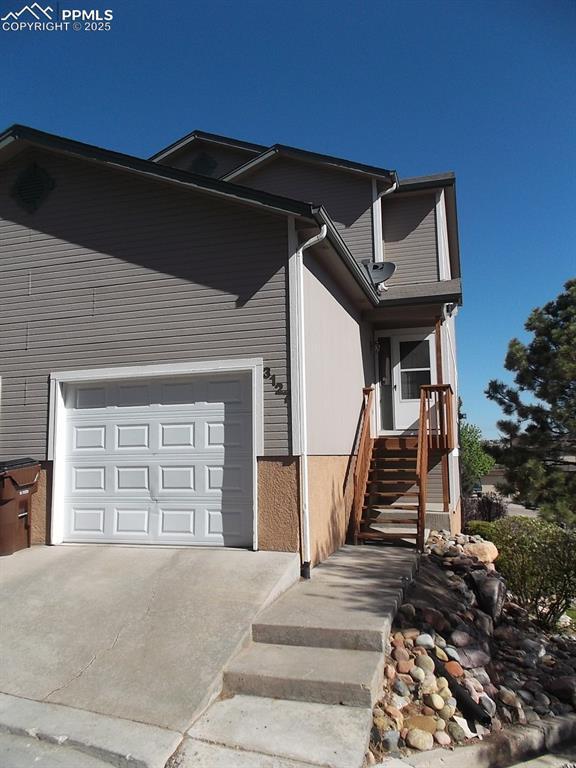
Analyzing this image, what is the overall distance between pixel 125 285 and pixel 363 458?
4633 mm

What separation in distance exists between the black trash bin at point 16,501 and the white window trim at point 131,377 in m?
0.29

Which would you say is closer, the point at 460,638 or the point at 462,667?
the point at 462,667

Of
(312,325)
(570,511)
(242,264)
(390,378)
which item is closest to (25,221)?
(242,264)

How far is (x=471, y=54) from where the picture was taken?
8289 millimetres

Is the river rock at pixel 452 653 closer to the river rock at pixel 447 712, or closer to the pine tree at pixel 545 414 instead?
the river rock at pixel 447 712

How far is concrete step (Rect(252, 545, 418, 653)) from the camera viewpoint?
457 centimetres

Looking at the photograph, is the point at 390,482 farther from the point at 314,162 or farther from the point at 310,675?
the point at 314,162

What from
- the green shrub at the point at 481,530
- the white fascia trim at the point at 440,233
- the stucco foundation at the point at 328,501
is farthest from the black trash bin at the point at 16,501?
the white fascia trim at the point at 440,233

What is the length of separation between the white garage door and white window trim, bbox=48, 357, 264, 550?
0.11 meters

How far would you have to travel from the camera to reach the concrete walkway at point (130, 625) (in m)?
3.94

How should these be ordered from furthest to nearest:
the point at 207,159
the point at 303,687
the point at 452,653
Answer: the point at 207,159 < the point at 452,653 < the point at 303,687

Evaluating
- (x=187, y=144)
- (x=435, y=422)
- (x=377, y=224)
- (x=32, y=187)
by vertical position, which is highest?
(x=187, y=144)

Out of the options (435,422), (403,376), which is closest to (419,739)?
(435,422)

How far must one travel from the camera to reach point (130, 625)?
190 inches
